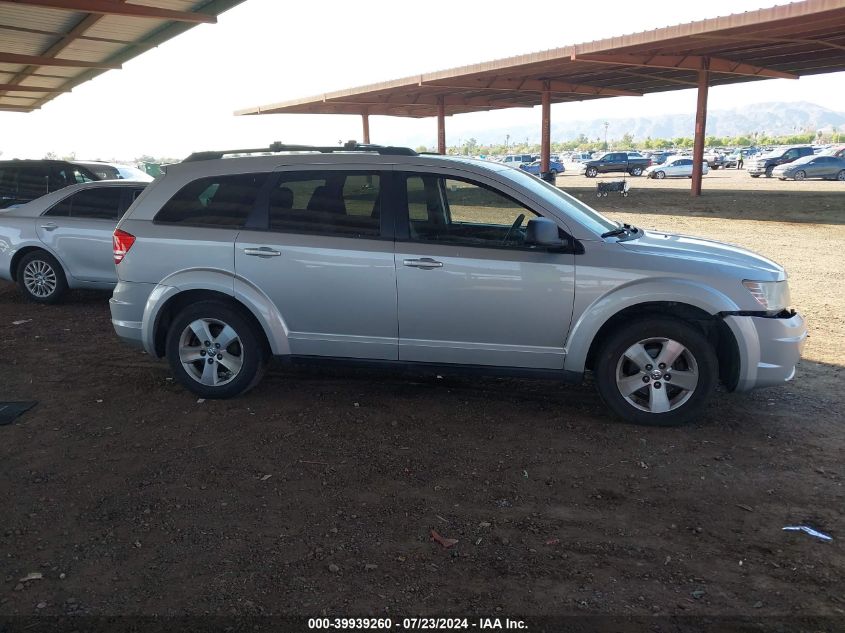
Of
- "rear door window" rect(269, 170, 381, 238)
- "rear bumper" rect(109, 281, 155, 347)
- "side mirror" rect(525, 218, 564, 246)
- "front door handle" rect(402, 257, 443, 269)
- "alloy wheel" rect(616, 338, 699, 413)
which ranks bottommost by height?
"alloy wheel" rect(616, 338, 699, 413)

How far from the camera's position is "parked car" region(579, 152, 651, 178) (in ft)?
171

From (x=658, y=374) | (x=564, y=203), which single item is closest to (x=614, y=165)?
(x=564, y=203)

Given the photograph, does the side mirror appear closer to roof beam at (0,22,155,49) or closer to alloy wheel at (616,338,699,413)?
alloy wheel at (616,338,699,413)

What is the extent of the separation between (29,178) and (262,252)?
774 cm

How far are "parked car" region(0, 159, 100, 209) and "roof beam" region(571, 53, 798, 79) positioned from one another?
20.0 metres

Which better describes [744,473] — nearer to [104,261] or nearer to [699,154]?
[104,261]

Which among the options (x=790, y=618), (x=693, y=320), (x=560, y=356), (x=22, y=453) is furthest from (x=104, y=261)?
(x=790, y=618)

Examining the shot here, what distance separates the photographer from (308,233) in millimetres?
5332

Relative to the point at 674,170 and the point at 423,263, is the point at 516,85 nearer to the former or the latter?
the point at 674,170

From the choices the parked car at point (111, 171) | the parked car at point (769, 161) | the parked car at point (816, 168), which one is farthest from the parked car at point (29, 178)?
the parked car at point (769, 161)

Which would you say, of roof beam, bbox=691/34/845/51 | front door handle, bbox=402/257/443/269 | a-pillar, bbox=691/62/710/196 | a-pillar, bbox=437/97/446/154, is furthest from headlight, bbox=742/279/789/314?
a-pillar, bbox=437/97/446/154

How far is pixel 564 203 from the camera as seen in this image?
5375 mm

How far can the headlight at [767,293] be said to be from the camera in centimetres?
485

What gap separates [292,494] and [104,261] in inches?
237
